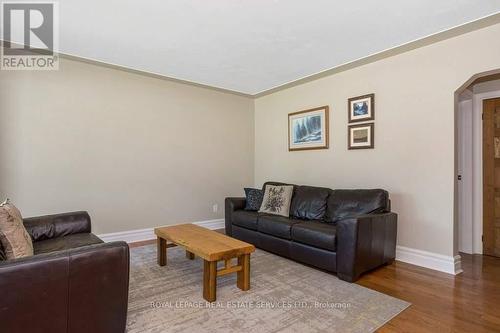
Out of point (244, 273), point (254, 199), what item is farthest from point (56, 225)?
point (254, 199)

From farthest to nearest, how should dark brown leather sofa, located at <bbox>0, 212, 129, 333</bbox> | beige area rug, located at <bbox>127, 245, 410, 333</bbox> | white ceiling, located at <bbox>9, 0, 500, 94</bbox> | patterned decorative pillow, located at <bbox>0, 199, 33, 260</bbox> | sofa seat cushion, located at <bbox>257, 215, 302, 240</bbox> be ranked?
sofa seat cushion, located at <bbox>257, 215, 302, 240</bbox>
white ceiling, located at <bbox>9, 0, 500, 94</bbox>
beige area rug, located at <bbox>127, 245, 410, 333</bbox>
patterned decorative pillow, located at <bbox>0, 199, 33, 260</bbox>
dark brown leather sofa, located at <bbox>0, 212, 129, 333</bbox>

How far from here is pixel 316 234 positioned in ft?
9.50

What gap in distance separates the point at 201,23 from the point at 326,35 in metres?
1.29

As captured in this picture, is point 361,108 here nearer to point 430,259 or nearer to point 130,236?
point 430,259

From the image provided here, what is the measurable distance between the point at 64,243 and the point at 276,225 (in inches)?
84.6

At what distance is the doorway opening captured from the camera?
3514 mm

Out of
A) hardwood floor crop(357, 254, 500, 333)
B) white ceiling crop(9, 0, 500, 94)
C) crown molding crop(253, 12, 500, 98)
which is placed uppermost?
white ceiling crop(9, 0, 500, 94)

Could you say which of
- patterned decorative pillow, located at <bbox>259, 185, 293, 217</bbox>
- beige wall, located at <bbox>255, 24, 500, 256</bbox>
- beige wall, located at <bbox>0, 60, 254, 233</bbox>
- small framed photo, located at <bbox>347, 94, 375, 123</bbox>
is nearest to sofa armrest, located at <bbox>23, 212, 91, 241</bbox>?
beige wall, located at <bbox>0, 60, 254, 233</bbox>

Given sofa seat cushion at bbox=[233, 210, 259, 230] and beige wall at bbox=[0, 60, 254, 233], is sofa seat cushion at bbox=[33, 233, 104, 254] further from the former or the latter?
sofa seat cushion at bbox=[233, 210, 259, 230]

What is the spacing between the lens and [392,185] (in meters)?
3.40

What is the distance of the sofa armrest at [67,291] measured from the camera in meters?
1.37

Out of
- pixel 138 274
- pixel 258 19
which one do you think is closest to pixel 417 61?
pixel 258 19

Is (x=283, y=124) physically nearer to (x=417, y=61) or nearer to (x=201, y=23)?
(x=417, y=61)

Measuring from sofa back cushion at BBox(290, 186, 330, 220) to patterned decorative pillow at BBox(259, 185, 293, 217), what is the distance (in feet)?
0.29
